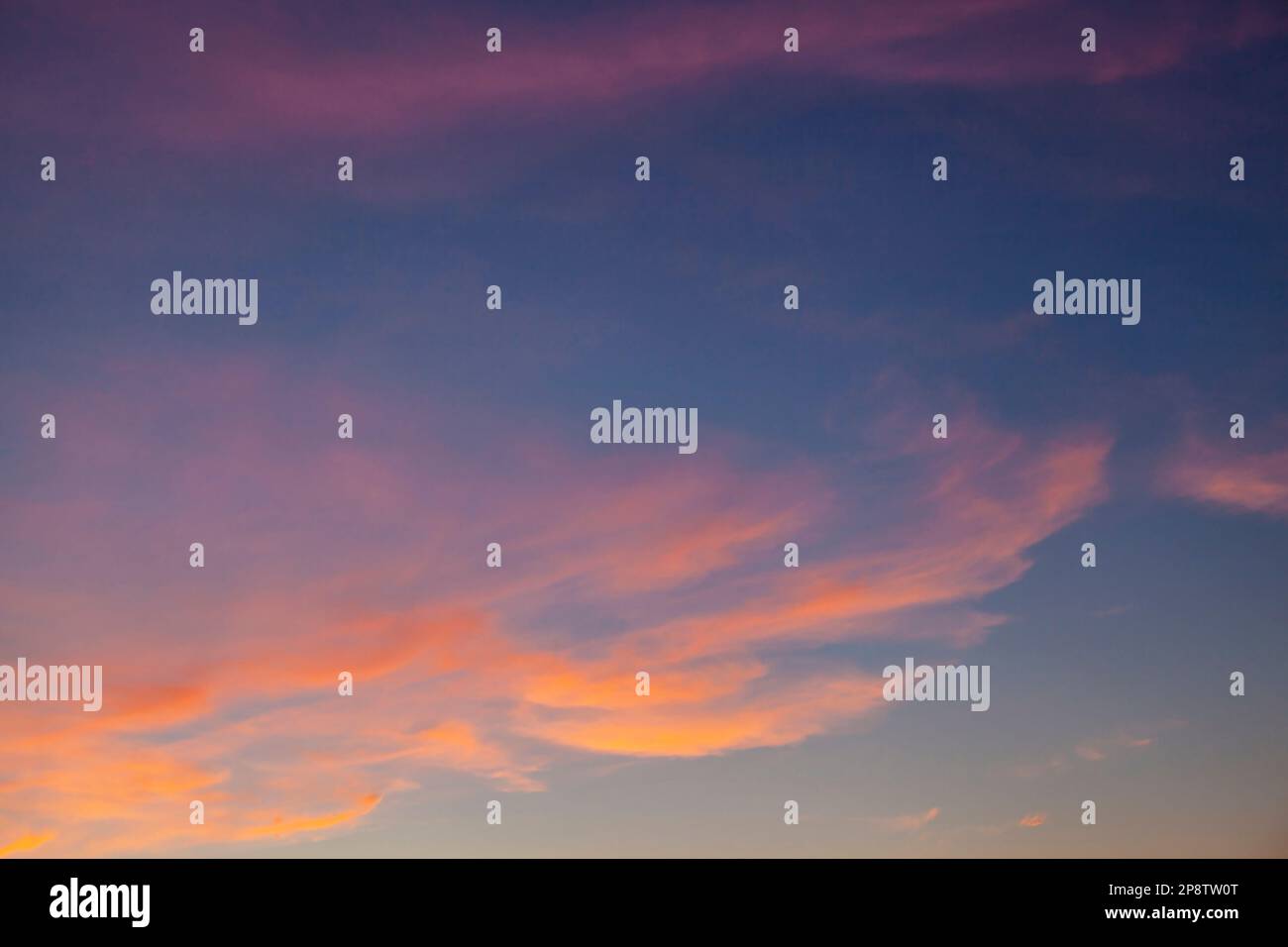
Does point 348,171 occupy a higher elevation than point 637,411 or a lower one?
higher

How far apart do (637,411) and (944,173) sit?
17.7 feet
